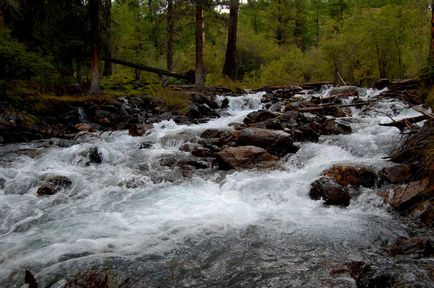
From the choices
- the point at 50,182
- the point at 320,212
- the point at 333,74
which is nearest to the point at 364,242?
the point at 320,212

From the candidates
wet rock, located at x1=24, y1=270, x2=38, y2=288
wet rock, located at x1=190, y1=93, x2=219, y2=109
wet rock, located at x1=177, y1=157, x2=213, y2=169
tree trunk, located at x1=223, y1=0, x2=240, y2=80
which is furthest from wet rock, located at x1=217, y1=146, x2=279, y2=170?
tree trunk, located at x1=223, y1=0, x2=240, y2=80

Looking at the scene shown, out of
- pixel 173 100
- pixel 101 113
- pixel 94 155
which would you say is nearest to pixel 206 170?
pixel 94 155

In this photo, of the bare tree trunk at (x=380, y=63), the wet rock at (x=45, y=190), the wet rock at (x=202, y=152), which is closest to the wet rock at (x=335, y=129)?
the wet rock at (x=202, y=152)

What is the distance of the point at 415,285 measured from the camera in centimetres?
379

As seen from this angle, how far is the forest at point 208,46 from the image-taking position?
15.2 metres

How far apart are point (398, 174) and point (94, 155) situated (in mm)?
7345

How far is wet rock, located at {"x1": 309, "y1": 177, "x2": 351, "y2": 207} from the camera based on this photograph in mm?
6770

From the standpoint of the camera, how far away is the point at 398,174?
7.28 m

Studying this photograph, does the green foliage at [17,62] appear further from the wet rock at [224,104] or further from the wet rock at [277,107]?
the wet rock at [277,107]

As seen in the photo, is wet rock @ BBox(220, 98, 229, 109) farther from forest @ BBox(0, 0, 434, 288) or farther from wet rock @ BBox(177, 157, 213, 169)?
wet rock @ BBox(177, 157, 213, 169)

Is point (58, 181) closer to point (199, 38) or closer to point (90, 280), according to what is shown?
point (90, 280)

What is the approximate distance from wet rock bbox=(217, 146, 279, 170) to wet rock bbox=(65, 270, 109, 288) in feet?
16.9

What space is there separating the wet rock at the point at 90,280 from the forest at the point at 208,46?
402 inches

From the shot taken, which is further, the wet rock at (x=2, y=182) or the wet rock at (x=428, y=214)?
the wet rock at (x=2, y=182)
